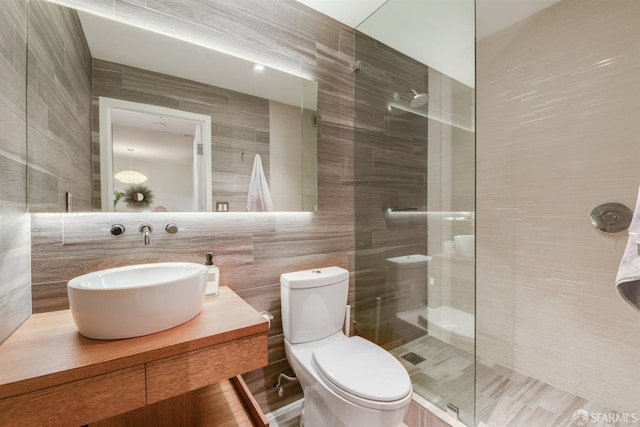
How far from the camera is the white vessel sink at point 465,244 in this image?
131 centimetres

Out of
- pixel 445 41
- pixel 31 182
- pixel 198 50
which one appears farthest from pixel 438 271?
pixel 31 182

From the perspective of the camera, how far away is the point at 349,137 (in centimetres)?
188

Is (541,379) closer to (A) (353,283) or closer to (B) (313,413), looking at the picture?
(A) (353,283)

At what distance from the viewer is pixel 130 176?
3.95 ft

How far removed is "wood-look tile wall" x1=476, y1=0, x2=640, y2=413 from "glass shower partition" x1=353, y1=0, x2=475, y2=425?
2.36 ft

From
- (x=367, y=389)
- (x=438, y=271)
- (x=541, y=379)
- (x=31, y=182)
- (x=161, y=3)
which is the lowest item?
(x=541, y=379)

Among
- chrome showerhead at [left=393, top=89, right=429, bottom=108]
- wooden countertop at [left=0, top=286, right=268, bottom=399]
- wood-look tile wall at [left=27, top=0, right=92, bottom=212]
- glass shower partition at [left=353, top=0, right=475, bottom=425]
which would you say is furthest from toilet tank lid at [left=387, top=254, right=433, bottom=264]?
wood-look tile wall at [left=27, top=0, right=92, bottom=212]

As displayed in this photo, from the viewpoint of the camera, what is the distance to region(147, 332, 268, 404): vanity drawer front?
2.58 ft

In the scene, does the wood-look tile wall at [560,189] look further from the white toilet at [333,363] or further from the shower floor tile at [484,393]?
the white toilet at [333,363]

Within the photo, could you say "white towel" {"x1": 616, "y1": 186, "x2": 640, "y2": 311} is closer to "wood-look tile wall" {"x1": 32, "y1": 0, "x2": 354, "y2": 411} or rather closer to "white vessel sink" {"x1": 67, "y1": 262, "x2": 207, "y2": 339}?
"wood-look tile wall" {"x1": 32, "y1": 0, "x2": 354, "y2": 411}

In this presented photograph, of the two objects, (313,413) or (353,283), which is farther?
(353,283)

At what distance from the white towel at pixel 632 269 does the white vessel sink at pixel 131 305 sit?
1407mm

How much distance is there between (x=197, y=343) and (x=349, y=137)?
59.4 inches

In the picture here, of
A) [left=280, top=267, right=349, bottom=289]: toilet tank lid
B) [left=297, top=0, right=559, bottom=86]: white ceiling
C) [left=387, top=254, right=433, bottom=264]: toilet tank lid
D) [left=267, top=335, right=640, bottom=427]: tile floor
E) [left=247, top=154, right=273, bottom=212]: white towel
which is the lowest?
[left=267, top=335, right=640, bottom=427]: tile floor
